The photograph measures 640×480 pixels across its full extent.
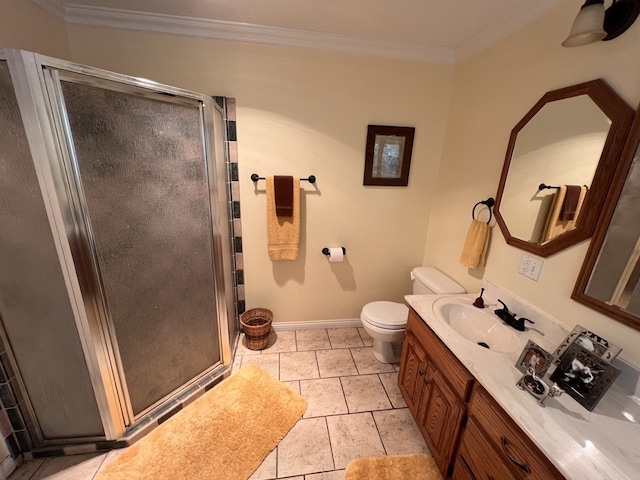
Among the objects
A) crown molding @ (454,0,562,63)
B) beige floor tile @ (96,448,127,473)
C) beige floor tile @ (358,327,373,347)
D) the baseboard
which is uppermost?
crown molding @ (454,0,562,63)

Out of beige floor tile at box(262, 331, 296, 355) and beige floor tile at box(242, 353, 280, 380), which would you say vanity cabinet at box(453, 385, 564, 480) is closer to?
beige floor tile at box(242, 353, 280, 380)

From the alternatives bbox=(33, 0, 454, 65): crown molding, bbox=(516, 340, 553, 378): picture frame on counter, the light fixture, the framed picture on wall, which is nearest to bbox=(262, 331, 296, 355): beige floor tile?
the framed picture on wall

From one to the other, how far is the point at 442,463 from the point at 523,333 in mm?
747

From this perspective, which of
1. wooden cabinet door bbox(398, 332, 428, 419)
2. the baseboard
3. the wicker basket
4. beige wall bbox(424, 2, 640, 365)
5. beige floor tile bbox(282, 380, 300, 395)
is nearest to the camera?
beige wall bbox(424, 2, 640, 365)

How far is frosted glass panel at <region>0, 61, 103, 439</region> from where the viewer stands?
3.22 feet

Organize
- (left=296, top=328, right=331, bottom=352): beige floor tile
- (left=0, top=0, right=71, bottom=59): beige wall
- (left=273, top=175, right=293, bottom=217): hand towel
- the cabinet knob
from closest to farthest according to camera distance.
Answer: the cabinet knob < (left=0, top=0, right=71, bottom=59): beige wall < (left=273, top=175, right=293, bottom=217): hand towel < (left=296, top=328, right=331, bottom=352): beige floor tile

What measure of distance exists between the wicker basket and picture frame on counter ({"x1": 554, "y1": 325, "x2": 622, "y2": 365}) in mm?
1816

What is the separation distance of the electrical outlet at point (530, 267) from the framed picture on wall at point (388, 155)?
104 cm

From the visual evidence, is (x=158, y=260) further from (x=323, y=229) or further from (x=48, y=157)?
(x=323, y=229)

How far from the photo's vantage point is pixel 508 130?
1.48 m

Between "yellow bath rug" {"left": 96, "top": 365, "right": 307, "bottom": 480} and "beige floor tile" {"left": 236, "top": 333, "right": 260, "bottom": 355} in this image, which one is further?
"beige floor tile" {"left": 236, "top": 333, "right": 260, "bottom": 355}

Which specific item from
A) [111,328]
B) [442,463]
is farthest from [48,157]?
[442,463]

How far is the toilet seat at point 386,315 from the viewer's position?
1.88 meters

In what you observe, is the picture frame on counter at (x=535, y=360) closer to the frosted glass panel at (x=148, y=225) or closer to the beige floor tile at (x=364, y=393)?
the beige floor tile at (x=364, y=393)
